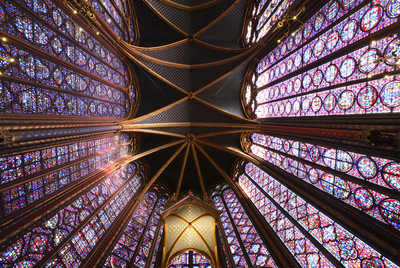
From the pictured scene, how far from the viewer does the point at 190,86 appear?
45.0 ft

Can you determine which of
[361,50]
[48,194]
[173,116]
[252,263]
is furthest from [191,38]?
[252,263]

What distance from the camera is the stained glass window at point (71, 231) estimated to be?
5.63m

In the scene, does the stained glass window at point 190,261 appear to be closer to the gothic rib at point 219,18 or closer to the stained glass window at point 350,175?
the stained glass window at point 350,175

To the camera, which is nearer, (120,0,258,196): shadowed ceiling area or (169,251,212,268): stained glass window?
(169,251,212,268): stained glass window

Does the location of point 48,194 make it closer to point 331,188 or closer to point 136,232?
point 136,232

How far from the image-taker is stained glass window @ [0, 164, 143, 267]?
5627mm

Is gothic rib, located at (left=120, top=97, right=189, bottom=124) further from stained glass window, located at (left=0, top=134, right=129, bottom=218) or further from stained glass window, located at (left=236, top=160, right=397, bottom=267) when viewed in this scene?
stained glass window, located at (left=236, top=160, right=397, bottom=267)

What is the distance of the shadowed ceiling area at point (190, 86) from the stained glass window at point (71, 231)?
→ 3463 millimetres

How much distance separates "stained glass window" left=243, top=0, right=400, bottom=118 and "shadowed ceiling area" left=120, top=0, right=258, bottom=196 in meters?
3.18

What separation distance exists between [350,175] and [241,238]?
242 inches

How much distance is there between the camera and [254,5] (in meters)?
11.6

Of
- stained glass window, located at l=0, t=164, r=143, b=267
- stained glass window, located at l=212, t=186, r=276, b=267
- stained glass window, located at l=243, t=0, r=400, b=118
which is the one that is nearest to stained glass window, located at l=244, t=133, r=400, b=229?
stained glass window, located at l=243, t=0, r=400, b=118

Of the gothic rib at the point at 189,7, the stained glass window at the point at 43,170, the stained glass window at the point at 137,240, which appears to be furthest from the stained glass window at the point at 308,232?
the gothic rib at the point at 189,7

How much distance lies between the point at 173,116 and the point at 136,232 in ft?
23.2
